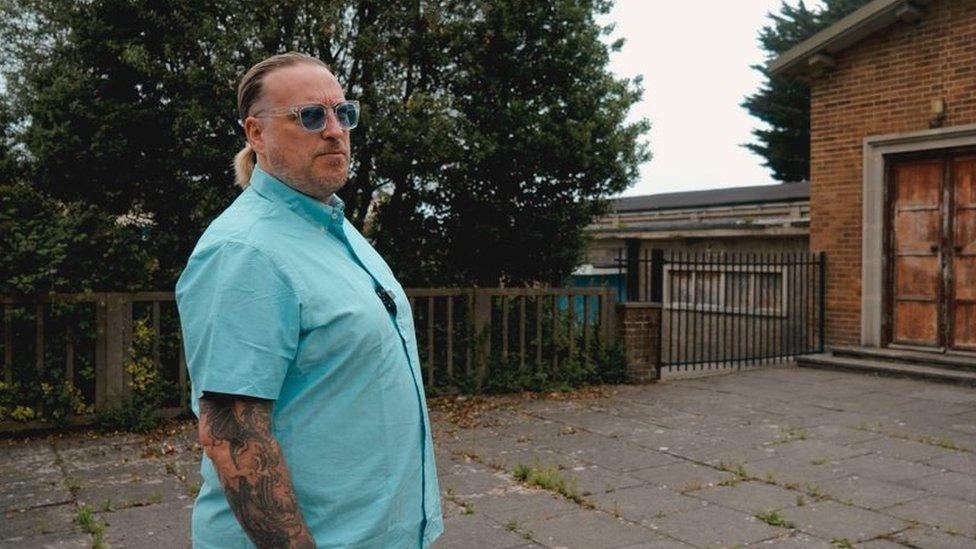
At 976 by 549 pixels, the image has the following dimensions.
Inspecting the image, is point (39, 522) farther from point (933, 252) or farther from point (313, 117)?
point (933, 252)

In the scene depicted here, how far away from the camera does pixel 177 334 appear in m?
8.21

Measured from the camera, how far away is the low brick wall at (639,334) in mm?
10578

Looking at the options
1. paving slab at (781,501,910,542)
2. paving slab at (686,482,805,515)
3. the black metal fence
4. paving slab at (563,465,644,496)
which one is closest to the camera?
paving slab at (781,501,910,542)

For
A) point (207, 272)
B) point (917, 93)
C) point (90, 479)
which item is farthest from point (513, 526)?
point (917, 93)

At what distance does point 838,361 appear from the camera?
39.0 ft

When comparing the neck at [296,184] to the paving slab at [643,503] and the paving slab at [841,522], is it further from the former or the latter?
the paving slab at [841,522]

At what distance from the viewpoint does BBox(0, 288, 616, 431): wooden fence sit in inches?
297

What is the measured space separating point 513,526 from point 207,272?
3.57 meters

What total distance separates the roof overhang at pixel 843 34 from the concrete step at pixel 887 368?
4.30 m

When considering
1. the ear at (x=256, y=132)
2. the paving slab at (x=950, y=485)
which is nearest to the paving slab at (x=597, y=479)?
the paving slab at (x=950, y=485)

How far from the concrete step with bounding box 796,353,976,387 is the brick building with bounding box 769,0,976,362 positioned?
0.50 meters

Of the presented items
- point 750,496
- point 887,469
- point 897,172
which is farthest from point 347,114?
point 897,172

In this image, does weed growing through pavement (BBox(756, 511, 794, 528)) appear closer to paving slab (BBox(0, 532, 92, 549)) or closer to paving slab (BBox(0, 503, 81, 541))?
paving slab (BBox(0, 532, 92, 549))

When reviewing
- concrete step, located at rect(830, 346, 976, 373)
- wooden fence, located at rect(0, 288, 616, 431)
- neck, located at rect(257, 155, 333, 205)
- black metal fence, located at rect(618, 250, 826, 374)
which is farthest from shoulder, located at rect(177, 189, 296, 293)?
concrete step, located at rect(830, 346, 976, 373)
